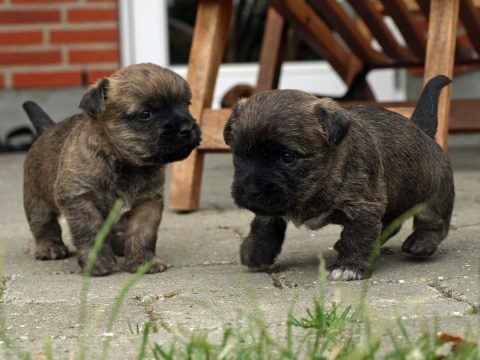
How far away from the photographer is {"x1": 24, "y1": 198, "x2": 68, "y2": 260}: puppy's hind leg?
12.8 ft

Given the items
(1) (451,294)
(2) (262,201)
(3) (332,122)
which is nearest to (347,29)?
(3) (332,122)

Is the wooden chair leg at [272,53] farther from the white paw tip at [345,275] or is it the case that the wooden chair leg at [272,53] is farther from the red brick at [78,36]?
the white paw tip at [345,275]

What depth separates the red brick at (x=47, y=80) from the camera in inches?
295

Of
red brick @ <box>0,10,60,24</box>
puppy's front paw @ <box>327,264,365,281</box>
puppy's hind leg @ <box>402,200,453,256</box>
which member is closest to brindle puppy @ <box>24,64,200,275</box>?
puppy's front paw @ <box>327,264,365,281</box>

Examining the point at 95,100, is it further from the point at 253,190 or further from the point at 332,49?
the point at 332,49

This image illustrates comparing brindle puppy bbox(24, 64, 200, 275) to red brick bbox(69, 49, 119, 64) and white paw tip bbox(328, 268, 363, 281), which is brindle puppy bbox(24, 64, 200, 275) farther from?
red brick bbox(69, 49, 119, 64)

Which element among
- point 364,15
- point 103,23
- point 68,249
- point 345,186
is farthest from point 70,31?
point 345,186

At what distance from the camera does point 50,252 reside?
3889 millimetres

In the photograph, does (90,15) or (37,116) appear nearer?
(37,116)

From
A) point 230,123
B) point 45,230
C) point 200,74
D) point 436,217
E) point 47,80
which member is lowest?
point 47,80

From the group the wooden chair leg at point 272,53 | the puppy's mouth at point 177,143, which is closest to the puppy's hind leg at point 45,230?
the puppy's mouth at point 177,143

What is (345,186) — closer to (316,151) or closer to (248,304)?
(316,151)

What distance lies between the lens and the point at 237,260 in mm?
3662

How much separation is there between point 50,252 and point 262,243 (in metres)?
1.02
